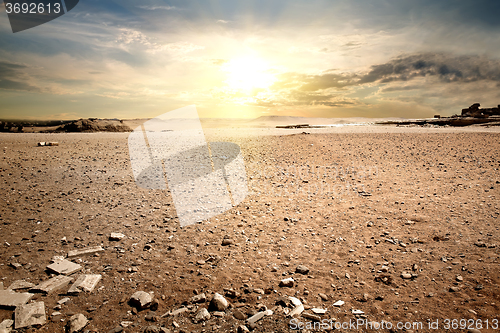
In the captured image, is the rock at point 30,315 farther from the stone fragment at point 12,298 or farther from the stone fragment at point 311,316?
the stone fragment at point 311,316

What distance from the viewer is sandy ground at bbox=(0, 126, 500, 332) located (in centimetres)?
316

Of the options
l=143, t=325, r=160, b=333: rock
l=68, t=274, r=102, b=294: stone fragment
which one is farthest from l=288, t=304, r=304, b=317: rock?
l=68, t=274, r=102, b=294: stone fragment

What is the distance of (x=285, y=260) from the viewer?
4.30 meters

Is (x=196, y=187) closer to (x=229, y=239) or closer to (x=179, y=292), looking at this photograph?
(x=229, y=239)

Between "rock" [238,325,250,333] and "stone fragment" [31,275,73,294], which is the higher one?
"stone fragment" [31,275,73,294]

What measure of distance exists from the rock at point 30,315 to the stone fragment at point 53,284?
280mm

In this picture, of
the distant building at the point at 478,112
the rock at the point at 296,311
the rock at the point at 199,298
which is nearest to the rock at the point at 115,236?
the rock at the point at 199,298

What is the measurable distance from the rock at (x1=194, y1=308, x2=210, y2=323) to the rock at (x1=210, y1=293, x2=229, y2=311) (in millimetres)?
118

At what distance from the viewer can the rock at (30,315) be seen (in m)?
2.87

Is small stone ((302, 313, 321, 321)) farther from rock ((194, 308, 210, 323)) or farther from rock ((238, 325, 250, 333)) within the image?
rock ((194, 308, 210, 323))

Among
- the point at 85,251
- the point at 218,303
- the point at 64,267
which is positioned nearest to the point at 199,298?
the point at 218,303

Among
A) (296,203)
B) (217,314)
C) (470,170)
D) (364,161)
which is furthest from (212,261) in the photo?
(470,170)

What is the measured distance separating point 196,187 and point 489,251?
6845mm

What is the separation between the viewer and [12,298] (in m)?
3.22
